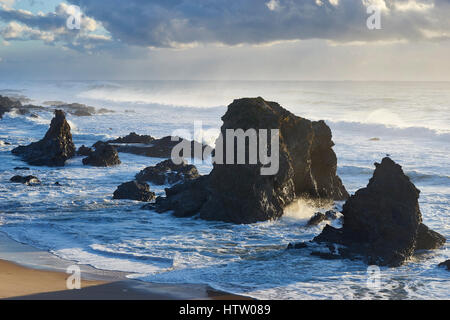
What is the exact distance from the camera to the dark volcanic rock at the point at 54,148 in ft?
91.2

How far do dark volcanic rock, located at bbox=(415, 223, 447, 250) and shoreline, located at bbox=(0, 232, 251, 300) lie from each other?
19.0 ft

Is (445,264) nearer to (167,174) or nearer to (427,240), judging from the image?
(427,240)

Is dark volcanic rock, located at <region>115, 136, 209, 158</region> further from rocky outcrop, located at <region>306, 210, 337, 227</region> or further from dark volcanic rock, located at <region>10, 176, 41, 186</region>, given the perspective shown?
rocky outcrop, located at <region>306, 210, 337, 227</region>

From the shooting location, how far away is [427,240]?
1404 centimetres

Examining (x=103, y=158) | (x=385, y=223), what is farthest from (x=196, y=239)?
(x=103, y=158)

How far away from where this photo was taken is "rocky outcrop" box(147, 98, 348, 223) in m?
16.8

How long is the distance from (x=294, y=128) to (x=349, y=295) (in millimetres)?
9094

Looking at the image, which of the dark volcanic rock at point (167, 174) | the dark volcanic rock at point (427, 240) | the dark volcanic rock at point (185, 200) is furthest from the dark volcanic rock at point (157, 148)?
A: the dark volcanic rock at point (427, 240)

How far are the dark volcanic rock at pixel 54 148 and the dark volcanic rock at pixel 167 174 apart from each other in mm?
5704

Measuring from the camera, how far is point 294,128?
1889 cm

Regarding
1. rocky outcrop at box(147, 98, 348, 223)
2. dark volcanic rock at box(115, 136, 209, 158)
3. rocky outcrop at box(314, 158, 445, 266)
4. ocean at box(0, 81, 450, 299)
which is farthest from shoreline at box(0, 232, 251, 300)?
dark volcanic rock at box(115, 136, 209, 158)

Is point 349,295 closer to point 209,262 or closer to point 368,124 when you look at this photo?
point 209,262

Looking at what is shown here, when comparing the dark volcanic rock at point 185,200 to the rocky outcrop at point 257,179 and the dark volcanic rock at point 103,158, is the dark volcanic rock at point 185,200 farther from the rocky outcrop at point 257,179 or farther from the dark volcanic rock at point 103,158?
the dark volcanic rock at point 103,158

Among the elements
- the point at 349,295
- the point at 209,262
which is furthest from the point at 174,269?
the point at 349,295
